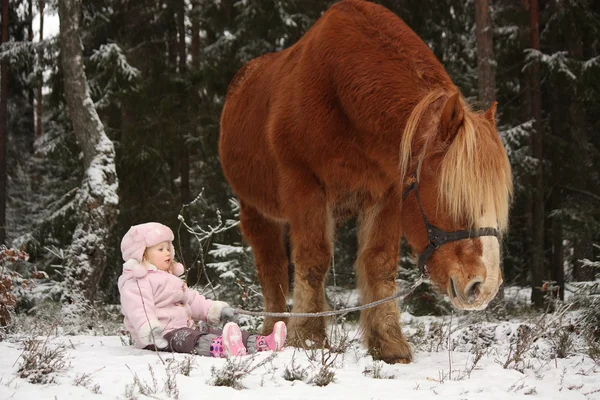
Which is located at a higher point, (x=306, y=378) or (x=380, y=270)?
(x=380, y=270)

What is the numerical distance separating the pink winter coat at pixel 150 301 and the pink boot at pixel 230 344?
0.43 metres

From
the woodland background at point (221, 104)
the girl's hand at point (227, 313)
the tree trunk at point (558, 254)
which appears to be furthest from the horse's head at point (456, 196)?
the tree trunk at point (558, 254)

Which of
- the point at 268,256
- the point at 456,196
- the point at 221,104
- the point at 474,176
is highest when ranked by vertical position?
the point at 221,104

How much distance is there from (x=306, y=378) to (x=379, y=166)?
179 cm

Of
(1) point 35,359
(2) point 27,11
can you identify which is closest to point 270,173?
(1) point 35,359

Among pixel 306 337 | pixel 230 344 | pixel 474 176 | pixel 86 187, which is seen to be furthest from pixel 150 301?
pixel 86 187

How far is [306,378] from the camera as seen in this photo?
355 centimetres

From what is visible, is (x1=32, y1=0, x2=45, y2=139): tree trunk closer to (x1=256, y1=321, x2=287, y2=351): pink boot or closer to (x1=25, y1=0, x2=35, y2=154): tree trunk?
(x1=25, y1=0, x2=35, y2=154): tree trunk

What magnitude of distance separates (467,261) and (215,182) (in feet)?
41.5

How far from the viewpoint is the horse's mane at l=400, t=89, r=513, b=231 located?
12.0 ft

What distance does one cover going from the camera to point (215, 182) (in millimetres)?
15914

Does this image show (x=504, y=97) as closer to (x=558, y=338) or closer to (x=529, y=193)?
(x=529, y=193)

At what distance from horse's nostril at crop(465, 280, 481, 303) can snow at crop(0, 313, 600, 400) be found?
1.55 feet

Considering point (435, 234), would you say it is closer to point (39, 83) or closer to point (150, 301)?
point (150, 301)
